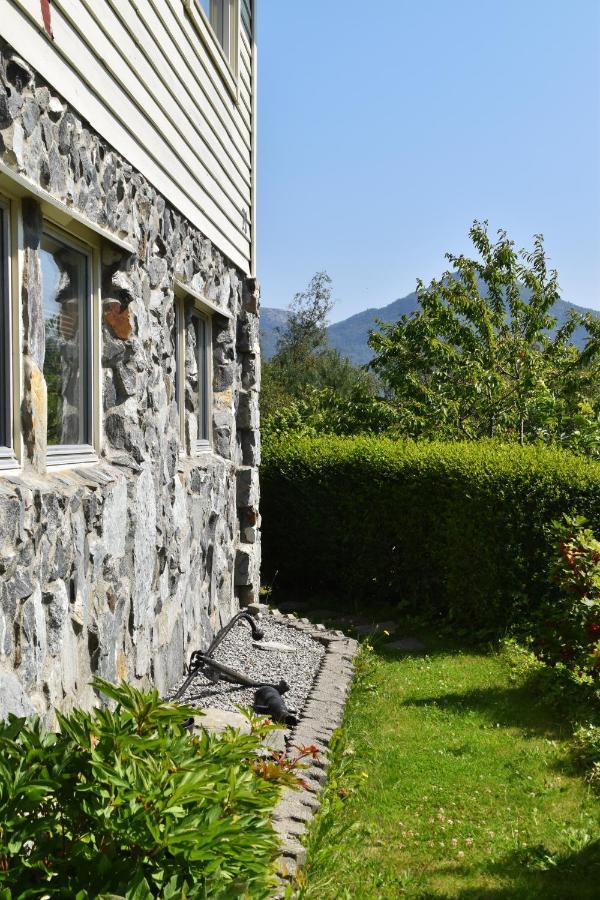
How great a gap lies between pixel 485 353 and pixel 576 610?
26.2ft

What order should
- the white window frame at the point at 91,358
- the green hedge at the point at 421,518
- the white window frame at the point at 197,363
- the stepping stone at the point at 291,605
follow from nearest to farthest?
1. the white window frame at the point at 91,358
2. the white window frame at the point at 197,363
3. the green hedge at the point at 421,518
4. the stepping stone at the point at 291,605

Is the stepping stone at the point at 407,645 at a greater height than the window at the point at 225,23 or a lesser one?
lesser

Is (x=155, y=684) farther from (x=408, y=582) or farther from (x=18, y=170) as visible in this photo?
(x=408, y=582)

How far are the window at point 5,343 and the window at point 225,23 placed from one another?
4.59 metres

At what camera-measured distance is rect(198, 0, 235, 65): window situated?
7055mm

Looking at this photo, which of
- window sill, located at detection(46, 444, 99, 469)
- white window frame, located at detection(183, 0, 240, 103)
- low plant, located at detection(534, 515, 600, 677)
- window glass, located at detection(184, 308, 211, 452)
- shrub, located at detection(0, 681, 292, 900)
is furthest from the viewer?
→ white window frame, located at detection(183, 0, 240, 103)

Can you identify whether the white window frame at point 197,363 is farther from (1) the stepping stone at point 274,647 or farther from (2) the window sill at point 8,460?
(2) the window sill at point 8,460

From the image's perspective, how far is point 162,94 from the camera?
507 centimetres

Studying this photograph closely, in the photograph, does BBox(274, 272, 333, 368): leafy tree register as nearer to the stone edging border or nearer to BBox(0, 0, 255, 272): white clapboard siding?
BBox(0, 0, 255, 272): white clapboard siding

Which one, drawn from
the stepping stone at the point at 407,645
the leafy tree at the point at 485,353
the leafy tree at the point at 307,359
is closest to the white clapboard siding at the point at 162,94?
the stepping stone at the point at 407,645

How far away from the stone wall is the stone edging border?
2.91ft

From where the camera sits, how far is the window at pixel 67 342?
3746 mm

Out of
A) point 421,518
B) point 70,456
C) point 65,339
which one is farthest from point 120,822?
point 421,518

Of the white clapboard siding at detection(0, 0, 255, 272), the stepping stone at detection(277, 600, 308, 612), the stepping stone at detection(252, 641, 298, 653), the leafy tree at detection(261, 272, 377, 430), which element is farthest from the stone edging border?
the leafy tree at detection(261, 272, 377, 430)
